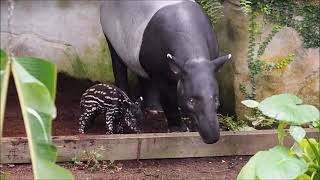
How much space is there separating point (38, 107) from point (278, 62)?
3823 mm

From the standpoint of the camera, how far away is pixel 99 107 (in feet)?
15.4

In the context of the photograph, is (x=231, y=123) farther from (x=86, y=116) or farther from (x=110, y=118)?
(x=86, y=116)

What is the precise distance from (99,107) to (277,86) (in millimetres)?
1607

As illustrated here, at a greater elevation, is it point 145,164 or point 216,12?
point 216,12

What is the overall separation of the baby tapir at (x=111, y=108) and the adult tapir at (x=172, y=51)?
0.27 m

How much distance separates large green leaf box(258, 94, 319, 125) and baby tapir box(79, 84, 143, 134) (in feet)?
7.01

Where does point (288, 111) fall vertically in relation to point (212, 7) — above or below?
below

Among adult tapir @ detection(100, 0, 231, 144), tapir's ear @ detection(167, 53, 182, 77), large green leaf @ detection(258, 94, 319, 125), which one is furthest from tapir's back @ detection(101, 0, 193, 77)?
large green leaf @ detection(258, 94, 319, 125)

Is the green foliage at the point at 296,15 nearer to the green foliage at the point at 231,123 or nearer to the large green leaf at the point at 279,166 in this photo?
the green foliage at the point at 231,123

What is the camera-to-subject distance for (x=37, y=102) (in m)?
1.55

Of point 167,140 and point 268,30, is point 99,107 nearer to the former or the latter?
point 167,140

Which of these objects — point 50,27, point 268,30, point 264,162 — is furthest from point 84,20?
point 264,162

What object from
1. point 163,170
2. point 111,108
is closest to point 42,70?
point 163,170

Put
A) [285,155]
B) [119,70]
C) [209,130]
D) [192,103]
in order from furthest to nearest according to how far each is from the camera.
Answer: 1. [119,70]
2. [192,103]
3. [209,130]
4. [285,155]
